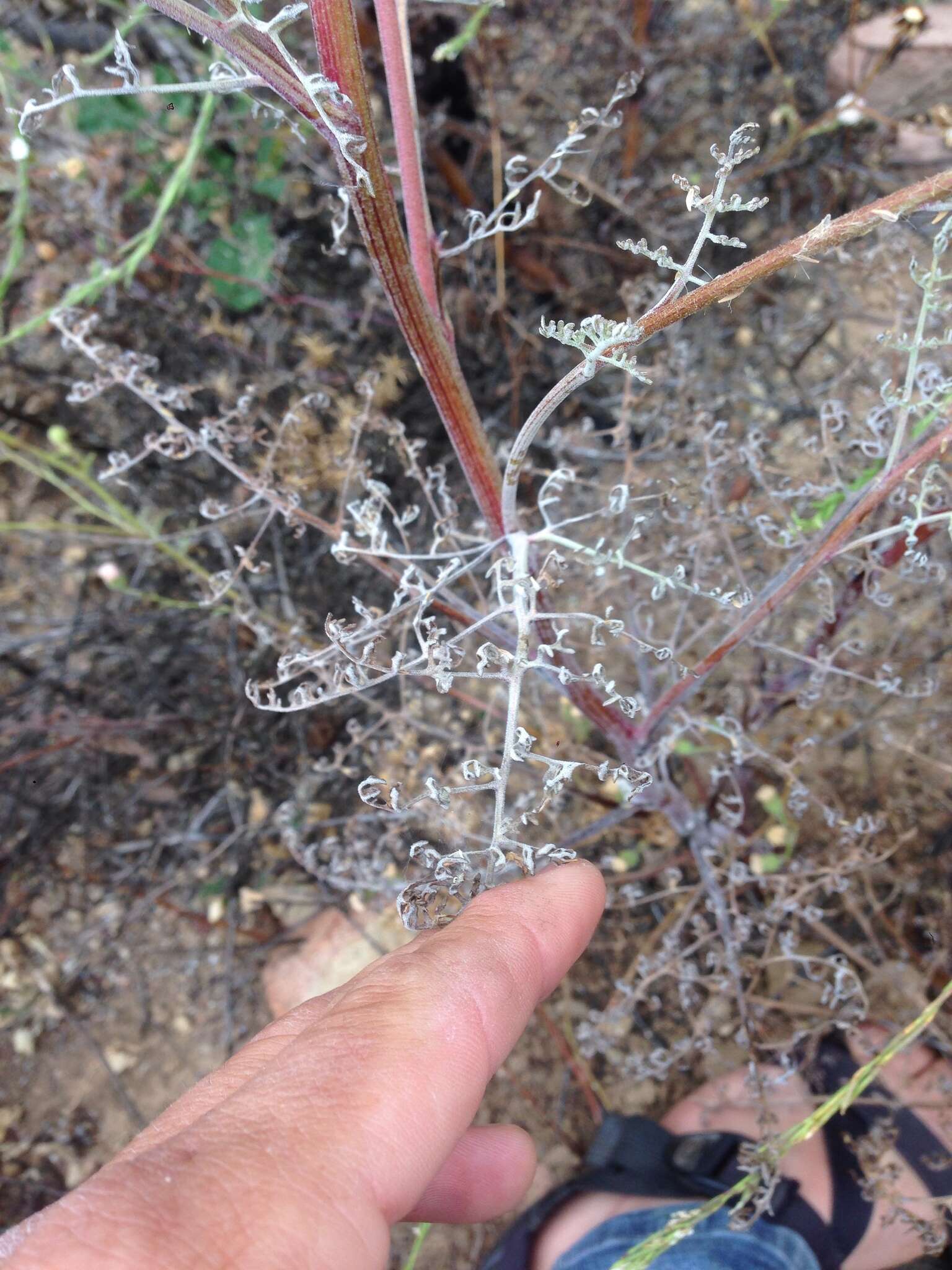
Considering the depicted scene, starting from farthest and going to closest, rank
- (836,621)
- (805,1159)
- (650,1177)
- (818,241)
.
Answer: (805,1159), (650,1177), (836,621), (818,241)

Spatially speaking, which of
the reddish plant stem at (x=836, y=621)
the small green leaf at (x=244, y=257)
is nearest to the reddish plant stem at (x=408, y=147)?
the reddish plant stem at (x=836, y=621)

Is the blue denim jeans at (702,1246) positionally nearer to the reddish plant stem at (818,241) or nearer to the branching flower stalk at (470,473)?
the branching flower stalk at (470,473)

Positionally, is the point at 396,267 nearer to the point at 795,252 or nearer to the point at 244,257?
the point at 795,252

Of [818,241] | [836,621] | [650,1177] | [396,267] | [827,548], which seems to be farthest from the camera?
[650,1177]

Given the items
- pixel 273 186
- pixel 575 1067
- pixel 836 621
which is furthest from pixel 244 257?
pixel 575 1067

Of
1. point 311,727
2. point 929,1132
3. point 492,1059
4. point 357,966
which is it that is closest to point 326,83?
point 492,1059

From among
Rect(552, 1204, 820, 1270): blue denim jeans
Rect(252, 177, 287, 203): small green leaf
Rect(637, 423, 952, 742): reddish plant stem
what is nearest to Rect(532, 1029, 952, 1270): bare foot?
Rect(552, 1204, 820, 1270): blue denim jeans

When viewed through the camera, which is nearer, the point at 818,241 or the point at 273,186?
the point at 818,241

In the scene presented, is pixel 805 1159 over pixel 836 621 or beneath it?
beneath
